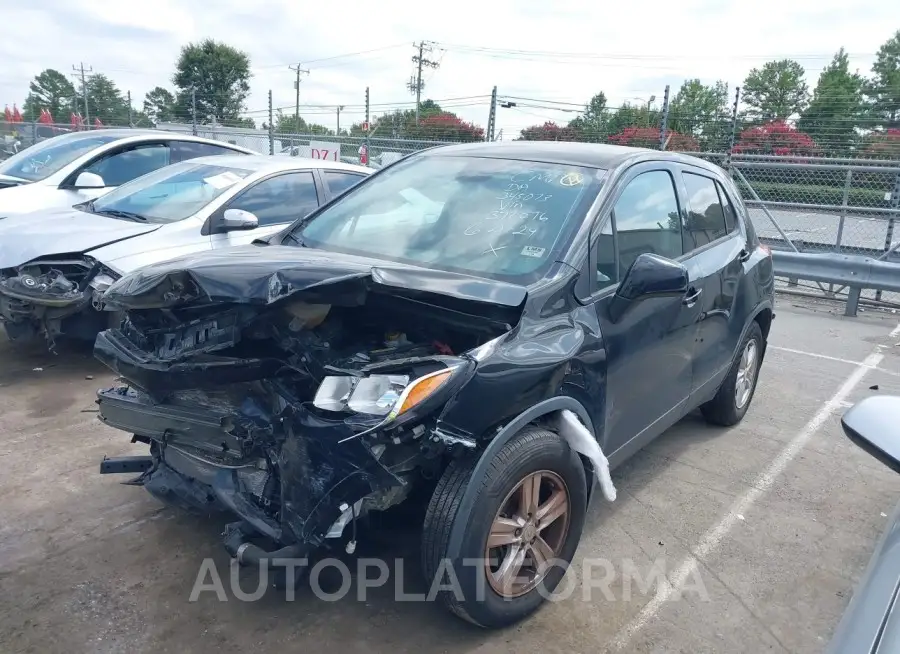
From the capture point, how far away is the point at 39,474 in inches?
154

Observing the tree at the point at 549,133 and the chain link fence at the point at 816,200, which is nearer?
the chain link fence at the point at 816,200

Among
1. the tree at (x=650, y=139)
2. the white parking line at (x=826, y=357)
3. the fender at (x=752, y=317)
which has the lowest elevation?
the white parking line at (x=826, y=357)

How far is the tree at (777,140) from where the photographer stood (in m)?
14.0

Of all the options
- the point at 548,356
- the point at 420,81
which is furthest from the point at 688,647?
the point at 420,81

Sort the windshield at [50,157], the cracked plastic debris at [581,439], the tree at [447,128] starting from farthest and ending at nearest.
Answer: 1. the tree at [447,128]
2. the windshield at [50,157]
3. the cracked plastic debris at [581,439]

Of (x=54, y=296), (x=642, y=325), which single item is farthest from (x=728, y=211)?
(x=54, y=296)

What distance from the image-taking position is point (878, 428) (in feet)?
6.48

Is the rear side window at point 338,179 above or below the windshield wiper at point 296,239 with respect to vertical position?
above

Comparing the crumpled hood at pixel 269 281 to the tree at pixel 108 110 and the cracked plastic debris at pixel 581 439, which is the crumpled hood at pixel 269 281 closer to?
the cracked plastic debris at pixel 581 439

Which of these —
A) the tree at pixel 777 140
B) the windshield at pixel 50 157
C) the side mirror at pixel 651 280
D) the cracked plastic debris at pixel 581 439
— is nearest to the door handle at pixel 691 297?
the side mirror at pixel 651 280

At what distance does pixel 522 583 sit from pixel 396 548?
69 centimetres

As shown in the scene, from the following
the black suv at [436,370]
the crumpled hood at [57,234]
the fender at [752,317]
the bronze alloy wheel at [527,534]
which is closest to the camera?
the black suv at [436,370]

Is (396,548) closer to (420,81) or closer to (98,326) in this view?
(98,326)

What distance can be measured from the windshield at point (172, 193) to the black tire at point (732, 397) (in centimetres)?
428
